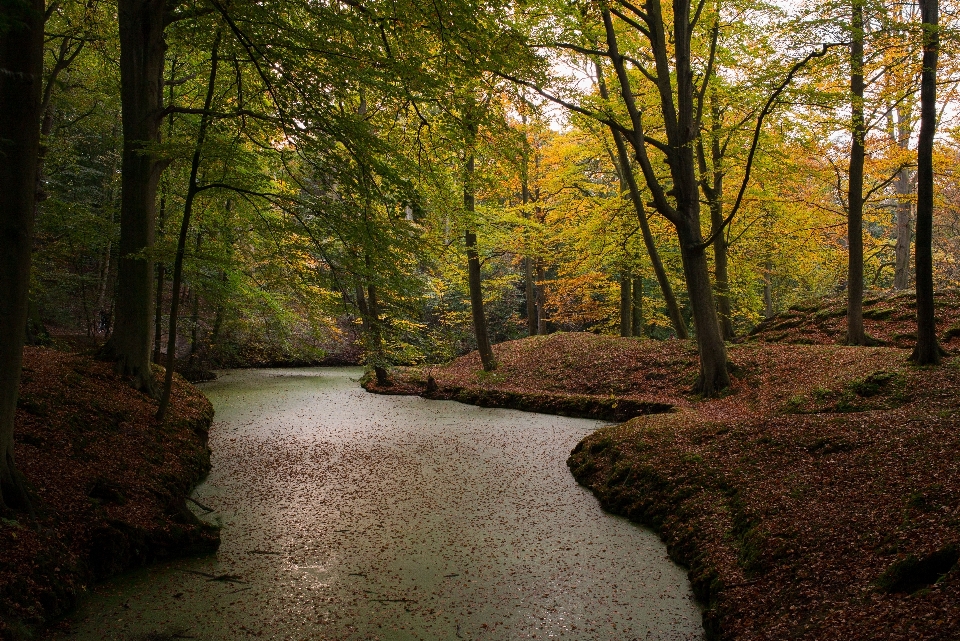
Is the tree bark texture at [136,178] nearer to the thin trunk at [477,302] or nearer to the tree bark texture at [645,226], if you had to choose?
the thin trunk at [477,302]

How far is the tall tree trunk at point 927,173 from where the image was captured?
235 inches

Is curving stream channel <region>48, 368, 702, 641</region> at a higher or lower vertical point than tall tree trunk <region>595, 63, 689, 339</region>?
lower

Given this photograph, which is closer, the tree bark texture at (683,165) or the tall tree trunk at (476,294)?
the tree bark texture at (683,165)

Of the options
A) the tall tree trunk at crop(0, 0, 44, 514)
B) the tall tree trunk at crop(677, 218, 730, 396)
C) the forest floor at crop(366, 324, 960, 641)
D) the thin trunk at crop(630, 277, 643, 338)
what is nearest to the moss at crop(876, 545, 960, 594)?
the forest floor at crop(366, 324, 960, 641)

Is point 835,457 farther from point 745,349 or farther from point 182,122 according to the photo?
point 182,122

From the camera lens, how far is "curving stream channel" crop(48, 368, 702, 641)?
3141 millimetres

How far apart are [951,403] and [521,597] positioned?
447 centimetres

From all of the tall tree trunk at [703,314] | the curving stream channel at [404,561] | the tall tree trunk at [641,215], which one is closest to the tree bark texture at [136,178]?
the curving stream channel at [404,561]

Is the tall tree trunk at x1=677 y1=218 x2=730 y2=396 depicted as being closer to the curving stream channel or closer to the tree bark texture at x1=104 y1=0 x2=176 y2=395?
the curving stream channel

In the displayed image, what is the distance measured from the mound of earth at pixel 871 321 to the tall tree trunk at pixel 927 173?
3506 mm

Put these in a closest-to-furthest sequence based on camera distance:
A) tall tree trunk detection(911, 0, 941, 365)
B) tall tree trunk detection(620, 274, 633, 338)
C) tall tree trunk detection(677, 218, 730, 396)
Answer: tall tree trunk detection(911, 0, 941, 365) → tall tree trunk detection(677, 218, 730, 396) → tall tree trunk detection(620, 274, 633, 338)

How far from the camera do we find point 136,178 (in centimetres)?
709

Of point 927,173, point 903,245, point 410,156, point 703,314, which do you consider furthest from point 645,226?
point 903,245

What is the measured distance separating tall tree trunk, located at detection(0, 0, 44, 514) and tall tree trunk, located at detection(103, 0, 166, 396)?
369 centimetres
